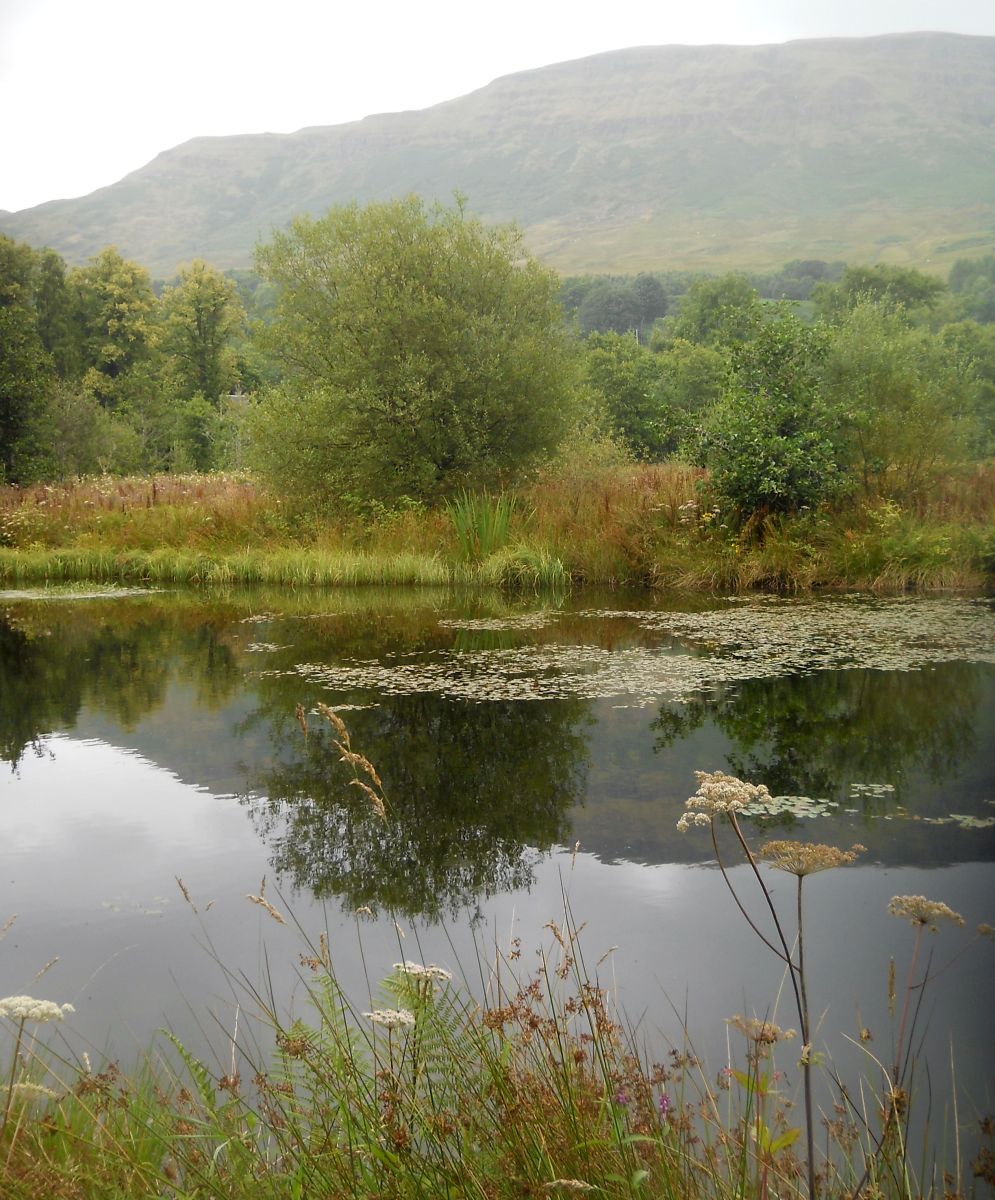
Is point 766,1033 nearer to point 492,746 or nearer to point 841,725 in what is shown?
point 492,746

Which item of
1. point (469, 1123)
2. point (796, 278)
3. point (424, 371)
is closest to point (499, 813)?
point (469, 1123)

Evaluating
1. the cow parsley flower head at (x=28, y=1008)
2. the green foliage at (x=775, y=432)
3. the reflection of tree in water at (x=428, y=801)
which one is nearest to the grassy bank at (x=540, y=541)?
the green foliage at (x=775, y=432)

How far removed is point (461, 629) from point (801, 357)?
22.9 feet

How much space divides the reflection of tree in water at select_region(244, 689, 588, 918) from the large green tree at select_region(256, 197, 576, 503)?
409 inches

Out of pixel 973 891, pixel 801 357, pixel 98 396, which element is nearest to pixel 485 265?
pixel 801 357

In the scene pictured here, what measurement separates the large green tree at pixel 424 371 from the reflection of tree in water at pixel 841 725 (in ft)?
33.9

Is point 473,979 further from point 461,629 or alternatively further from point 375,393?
point 375,393

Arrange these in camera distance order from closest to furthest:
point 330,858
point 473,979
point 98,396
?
point 473,979
point 330,858
point 98,396

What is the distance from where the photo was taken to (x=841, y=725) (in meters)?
6.02

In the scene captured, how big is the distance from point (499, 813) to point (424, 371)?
1261cm

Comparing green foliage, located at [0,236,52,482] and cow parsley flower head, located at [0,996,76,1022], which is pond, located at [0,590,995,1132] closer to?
cow parsley flower head, located at [0,996,76,1022]

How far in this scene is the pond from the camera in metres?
3.02

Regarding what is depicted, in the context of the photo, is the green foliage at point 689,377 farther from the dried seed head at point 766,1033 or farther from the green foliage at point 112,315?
the dried seed head at point 766,1033

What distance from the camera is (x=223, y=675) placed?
26.7ft
